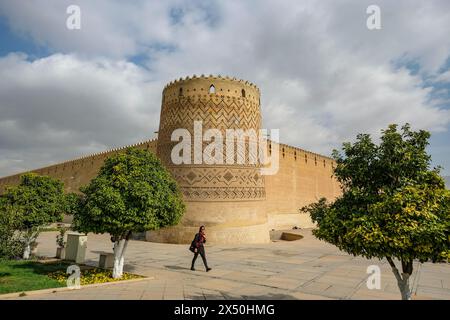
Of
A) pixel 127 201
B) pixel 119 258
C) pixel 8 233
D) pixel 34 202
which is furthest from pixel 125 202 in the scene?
pixel 34 202

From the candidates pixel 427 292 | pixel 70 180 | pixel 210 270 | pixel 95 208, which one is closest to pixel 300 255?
pixel 210 270

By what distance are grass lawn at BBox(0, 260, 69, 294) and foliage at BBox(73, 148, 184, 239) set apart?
4.30ft

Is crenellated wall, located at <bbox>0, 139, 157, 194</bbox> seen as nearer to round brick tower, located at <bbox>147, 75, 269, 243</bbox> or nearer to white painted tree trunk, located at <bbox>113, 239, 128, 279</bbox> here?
round brick tower, located at <bbox>147, 75, 269, 243</bbox>

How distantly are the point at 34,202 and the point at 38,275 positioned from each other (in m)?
2.87

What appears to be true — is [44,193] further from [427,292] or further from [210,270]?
[427,292]

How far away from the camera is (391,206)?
→ 3.82m

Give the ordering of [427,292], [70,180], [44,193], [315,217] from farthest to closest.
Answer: [70,180] → [44,193] → [427,292] → [315,217]

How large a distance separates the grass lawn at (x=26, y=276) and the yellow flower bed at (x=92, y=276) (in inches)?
8.7

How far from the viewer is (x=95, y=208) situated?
6660 mm

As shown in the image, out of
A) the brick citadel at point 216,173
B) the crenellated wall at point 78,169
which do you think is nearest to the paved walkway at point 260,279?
the brick citadel at point 216,173

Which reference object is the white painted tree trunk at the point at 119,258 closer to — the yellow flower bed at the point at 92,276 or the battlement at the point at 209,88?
the yellow flower bed at the point at 92,276

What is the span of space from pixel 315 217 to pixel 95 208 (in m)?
4.70

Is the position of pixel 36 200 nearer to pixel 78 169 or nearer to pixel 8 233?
pixel 8 233
